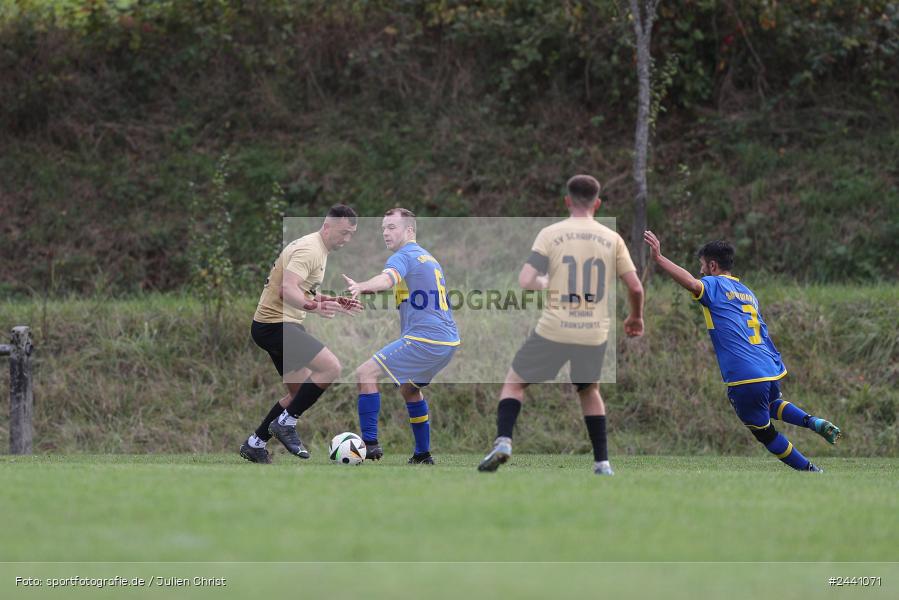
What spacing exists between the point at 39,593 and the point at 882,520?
3.95m

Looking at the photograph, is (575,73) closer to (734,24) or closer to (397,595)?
(734,24)

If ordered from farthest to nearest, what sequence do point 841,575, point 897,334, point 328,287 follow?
1. point 328,287
2. point 897,334
3. point 841,575

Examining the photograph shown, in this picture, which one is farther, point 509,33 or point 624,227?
point 509,33

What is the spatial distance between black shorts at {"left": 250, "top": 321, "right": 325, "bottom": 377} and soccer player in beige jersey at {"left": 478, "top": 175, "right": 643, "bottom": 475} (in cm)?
295

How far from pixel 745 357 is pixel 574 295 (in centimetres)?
246

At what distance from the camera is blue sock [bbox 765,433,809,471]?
9.86 meters

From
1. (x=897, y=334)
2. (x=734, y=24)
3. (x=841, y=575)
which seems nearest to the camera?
(x=841, y=575)

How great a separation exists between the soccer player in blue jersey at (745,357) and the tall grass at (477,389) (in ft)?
13.9

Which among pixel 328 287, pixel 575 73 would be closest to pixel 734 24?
pixel 575 73

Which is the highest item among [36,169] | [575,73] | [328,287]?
[575,73]

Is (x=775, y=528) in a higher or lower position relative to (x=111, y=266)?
higher

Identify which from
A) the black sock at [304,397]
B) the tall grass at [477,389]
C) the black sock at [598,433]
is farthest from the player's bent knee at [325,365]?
the tall grass at [477,389]

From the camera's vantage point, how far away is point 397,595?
4.07 m

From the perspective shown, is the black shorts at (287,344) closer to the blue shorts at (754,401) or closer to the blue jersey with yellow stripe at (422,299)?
the blue jersey with yellow stripe at (422,299)
